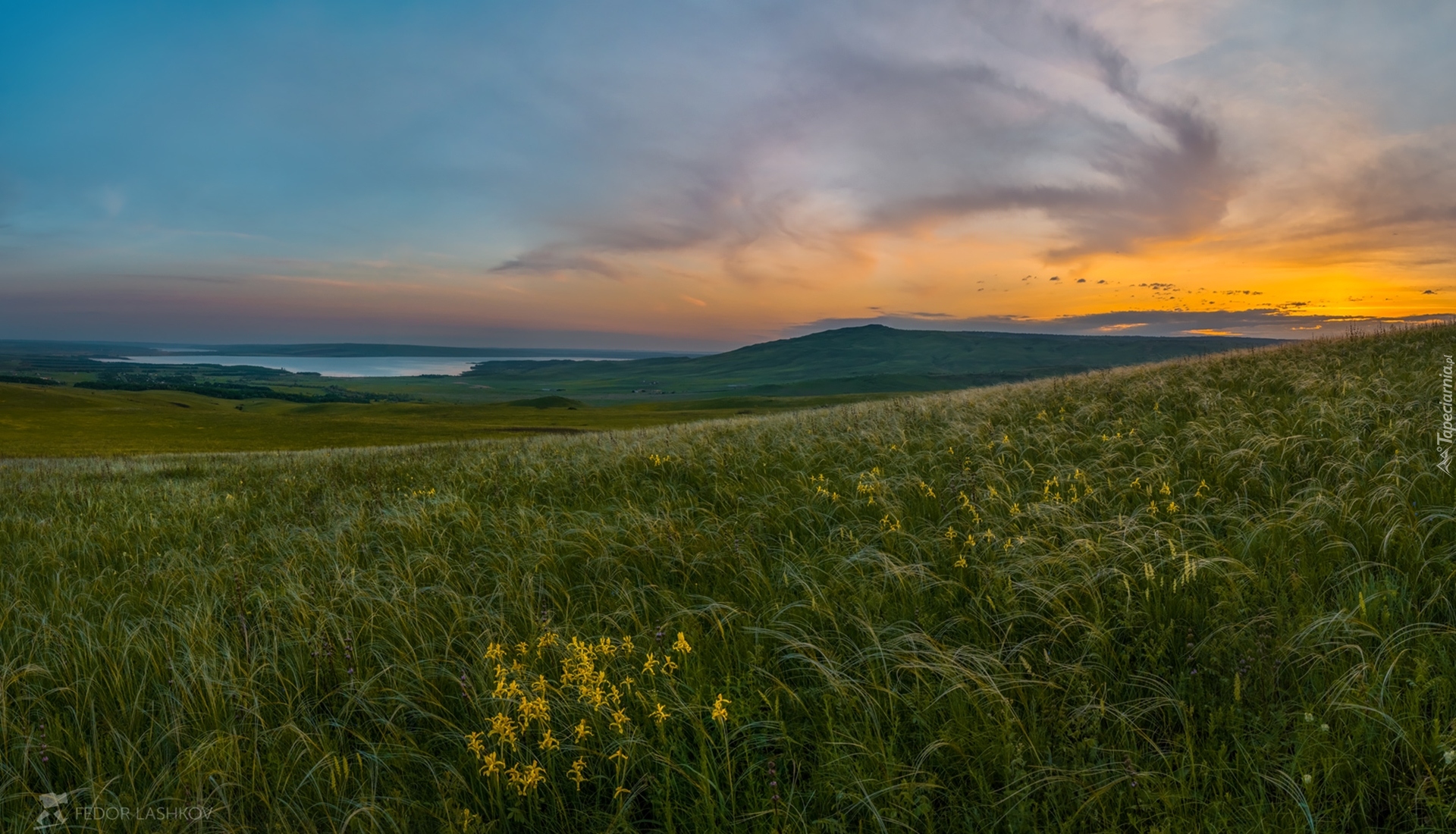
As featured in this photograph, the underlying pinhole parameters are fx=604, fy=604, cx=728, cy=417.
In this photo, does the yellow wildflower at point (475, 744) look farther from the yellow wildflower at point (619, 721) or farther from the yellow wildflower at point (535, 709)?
the yellow wildflower at point (619, 721)

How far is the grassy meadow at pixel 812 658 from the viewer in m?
2.24

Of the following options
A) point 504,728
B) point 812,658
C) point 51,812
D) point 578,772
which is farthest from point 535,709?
point 51,812

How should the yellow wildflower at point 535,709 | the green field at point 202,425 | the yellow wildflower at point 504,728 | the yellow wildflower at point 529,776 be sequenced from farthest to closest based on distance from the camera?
1. the green field at point 202,425
2. the yellow wildflower at point 535,709
3. the yellow wildflower at point 504,728
4. the yellow wildflower at point 529,776

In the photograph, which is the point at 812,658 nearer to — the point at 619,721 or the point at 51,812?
the point at 619,721

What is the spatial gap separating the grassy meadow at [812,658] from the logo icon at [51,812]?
6 centimetres

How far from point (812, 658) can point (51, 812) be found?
3.10 metres

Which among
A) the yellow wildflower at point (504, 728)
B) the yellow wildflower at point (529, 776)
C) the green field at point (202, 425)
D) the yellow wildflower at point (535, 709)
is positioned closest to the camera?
the yellow wildflower at point (529, 776)

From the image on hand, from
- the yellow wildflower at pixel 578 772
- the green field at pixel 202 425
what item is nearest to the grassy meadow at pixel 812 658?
the yellow wildflower at pixel 578 772

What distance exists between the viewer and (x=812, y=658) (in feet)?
9.53

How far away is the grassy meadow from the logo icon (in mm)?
61

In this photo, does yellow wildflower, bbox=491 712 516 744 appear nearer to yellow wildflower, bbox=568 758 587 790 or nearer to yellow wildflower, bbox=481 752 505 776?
yellow wildflower, bbox=481 752 505 776

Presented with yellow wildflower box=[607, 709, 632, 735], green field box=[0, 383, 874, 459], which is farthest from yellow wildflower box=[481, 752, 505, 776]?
green field box=[0, 383, 874, 459]

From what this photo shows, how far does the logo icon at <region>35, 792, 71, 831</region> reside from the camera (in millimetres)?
2199

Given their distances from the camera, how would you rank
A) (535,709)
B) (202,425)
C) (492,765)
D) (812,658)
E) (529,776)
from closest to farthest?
1. (529,776)
2. (492,765)
3. (535,709)
4. (812,658)
5. (202,425)
